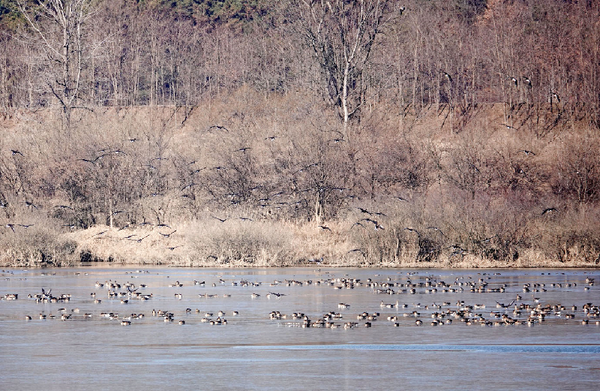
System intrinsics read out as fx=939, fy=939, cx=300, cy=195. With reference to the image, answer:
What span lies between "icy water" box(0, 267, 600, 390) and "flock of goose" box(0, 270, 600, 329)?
0.16ft

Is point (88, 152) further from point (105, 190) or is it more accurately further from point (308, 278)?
point (308, 278)

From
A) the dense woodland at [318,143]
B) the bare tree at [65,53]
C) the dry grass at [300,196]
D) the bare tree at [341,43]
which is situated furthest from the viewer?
the bare tree at [341,43]

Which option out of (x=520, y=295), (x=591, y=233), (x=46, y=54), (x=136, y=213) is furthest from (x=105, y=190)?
(x=520, y=295)

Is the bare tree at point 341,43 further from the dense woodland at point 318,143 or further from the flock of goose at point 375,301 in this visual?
the flock of goose at point 375,301

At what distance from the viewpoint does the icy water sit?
1234cm

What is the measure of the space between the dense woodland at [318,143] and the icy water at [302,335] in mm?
7734

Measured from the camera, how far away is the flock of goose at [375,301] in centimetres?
1850

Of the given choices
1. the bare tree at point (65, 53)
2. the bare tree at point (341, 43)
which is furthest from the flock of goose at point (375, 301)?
the bare tree at point (341, 43)

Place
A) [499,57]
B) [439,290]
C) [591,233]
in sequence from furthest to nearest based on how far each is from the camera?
[499,57] → [591,233] → [439,290]

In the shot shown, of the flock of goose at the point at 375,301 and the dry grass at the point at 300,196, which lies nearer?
the flock of goose at the point at 375,301

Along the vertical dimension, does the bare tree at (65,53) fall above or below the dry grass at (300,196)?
above

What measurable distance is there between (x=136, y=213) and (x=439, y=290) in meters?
24.8

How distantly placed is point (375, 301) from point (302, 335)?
6.22m

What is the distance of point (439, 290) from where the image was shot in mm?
24938
